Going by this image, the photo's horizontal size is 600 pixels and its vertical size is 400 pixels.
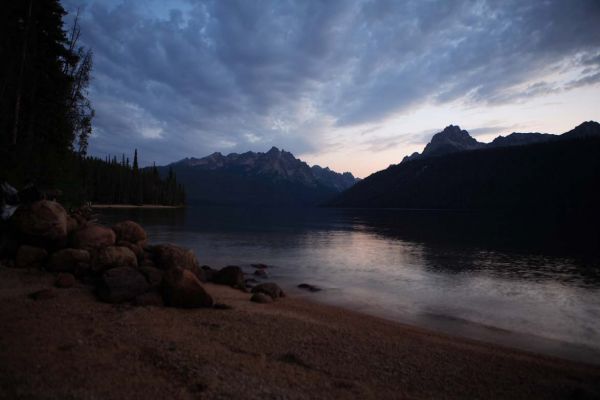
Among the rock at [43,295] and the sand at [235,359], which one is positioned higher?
the rock at [43,295]

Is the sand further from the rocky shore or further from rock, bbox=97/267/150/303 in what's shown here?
rock, bbox=97/267/150/303

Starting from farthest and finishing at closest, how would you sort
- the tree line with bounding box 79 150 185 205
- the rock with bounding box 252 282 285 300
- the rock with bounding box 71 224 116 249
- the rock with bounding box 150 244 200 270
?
the tree line with bounding box 79 150 185 205
the rock with bounding box 150 244 200 270
the rock with bounding box 252 282 285 300
the rock with bounding box 71 224 116 249

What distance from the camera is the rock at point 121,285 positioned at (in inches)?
552

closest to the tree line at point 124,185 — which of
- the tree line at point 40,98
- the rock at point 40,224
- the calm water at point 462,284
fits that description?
the tree line at point 40,98

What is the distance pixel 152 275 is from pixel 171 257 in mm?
3664

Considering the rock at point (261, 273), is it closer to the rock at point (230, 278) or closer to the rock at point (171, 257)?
the rock at point (230, 278)

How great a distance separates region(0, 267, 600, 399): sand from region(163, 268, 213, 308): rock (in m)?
0.53

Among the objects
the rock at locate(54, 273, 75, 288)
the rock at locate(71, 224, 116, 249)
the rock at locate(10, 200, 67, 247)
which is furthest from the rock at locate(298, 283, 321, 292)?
the rock at locate(10, 200, 67, 247)

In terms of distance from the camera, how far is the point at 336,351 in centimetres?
1085

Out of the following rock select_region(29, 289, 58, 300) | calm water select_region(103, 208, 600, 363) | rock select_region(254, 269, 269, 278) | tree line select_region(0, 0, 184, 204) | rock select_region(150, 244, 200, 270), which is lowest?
calm water select_region(103, 208, 600, 363)

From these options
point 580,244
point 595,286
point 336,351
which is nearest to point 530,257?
point 595,286

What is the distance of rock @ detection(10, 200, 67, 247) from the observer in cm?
1709

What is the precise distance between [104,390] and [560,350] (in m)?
17.7

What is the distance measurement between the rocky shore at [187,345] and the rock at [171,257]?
6.41 feet
